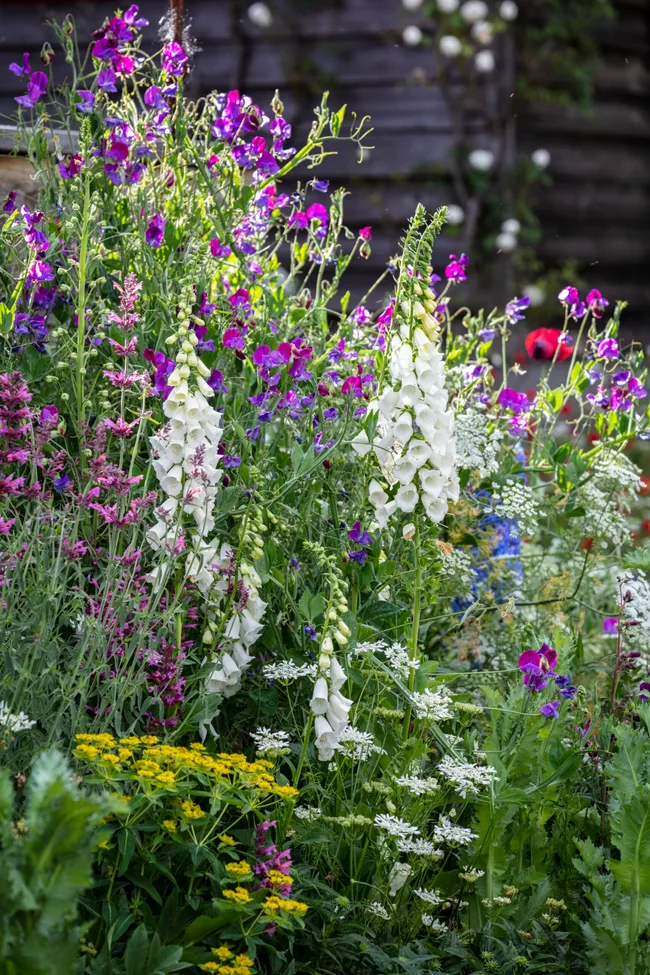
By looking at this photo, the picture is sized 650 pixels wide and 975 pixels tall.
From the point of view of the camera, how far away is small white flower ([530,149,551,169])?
575 centimetres

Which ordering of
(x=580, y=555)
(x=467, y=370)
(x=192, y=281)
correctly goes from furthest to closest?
1. (x=580, y=555)
2. (x=467, y=370)
3. (x=192, y=281)

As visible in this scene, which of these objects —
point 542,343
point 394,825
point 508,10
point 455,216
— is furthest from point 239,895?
point 508,10

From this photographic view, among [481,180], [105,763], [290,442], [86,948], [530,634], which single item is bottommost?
[86,948]

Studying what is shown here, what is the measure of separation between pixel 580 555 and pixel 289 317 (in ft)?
3.16

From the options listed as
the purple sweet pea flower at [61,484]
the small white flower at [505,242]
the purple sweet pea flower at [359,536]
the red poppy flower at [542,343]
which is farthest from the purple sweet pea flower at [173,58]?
the small white flower at [505,242]

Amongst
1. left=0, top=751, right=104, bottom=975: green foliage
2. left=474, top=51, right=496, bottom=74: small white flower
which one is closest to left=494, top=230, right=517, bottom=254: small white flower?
left=474, top=51, right=496, bottom=74: small white flower

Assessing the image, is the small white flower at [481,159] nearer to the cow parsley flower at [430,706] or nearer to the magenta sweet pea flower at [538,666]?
the magenta sweet pea flower at [538,666]

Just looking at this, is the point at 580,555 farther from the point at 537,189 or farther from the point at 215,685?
the point at 537,189

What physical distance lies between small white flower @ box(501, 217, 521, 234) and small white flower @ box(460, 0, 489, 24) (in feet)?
3.38

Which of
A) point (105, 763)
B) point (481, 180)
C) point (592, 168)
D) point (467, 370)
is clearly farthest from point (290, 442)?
point (592, 168)

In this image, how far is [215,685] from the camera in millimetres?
1766

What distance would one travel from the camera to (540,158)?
5754 mm

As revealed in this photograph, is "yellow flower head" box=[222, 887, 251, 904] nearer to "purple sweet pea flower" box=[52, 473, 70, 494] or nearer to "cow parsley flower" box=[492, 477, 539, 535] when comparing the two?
"purple sweet pea flower" box=[52, 473, 70, 494]

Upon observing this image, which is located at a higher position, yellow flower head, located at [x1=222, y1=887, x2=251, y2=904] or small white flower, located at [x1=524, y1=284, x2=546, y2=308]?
small white flower, located at [x1=524, y1=284, x2=546, y2=308]
